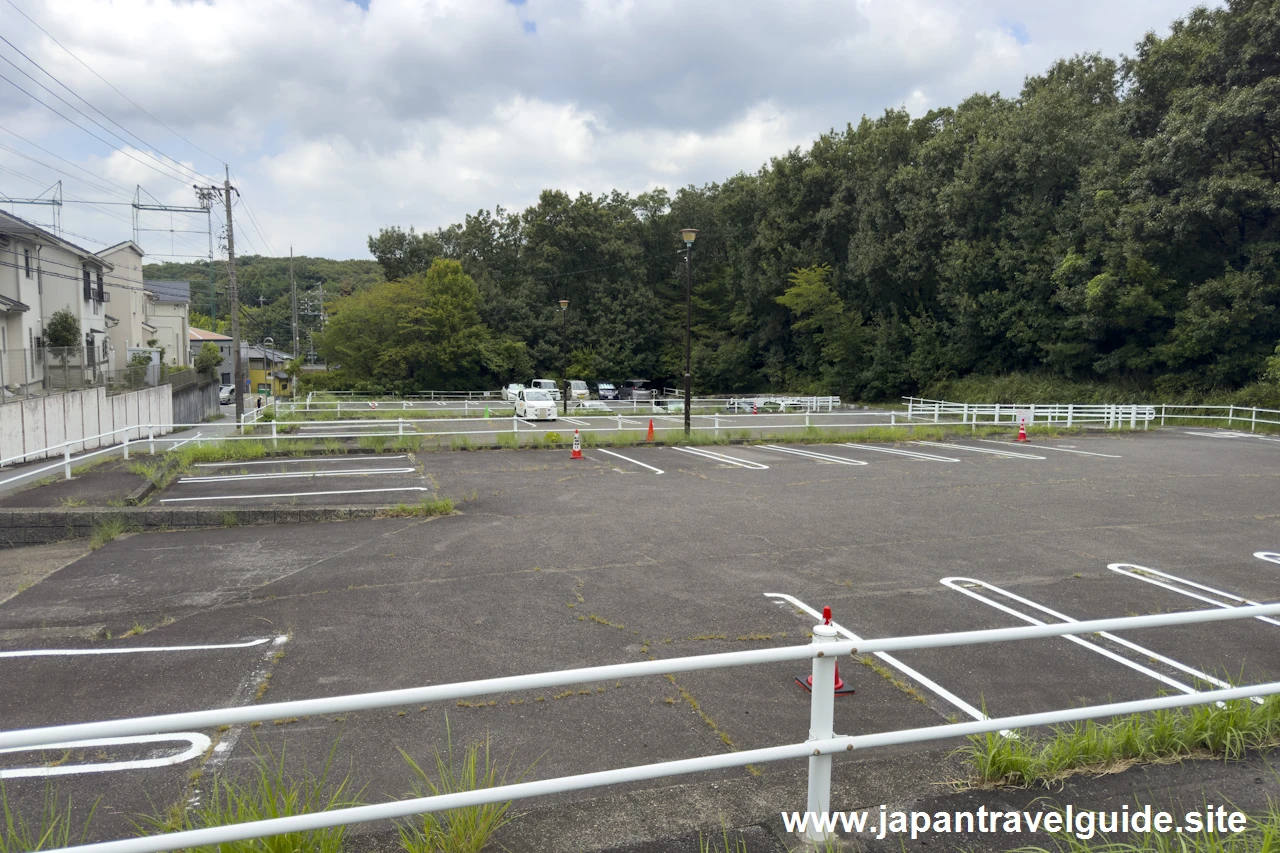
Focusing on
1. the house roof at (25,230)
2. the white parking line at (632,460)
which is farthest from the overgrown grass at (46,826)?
the house roof at (25,230)

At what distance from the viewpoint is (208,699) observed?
204 inches

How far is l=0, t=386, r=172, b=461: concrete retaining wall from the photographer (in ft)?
62.4

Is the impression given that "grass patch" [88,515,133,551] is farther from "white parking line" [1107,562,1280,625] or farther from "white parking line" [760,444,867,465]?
"white parking line" [760,444,867,465]

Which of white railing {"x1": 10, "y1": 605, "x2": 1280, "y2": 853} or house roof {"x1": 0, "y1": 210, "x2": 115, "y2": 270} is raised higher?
house roof {"x1": 0, "y1": 210, "x2": 115, "y2": 270}

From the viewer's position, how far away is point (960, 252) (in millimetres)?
42156

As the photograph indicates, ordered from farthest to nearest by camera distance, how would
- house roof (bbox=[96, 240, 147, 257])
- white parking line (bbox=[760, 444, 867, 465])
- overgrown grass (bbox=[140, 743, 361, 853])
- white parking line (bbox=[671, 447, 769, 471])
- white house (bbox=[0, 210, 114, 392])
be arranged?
house roof (bbox=[96, 240, 147, 257]) → white house (bbox=[0, 210, 114, 392]) → white parking line (bbox=[760, 444, 867, 465]) → white parking line (bbox=[671, 447, 769, 471]) → overgrown grass (bbox=[140, 743, 361, 853])

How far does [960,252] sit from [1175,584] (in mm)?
38119

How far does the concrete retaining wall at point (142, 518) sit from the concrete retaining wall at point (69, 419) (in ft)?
15.7

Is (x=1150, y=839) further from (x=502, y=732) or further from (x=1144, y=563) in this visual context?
(x=1144, y=563)

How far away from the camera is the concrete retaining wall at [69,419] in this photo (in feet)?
62.4

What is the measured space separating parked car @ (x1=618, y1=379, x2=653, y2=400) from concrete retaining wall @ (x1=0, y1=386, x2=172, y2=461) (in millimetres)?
27863

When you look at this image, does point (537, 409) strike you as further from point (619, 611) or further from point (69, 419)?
point (619, 611)

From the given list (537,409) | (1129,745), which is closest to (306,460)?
(537,409)

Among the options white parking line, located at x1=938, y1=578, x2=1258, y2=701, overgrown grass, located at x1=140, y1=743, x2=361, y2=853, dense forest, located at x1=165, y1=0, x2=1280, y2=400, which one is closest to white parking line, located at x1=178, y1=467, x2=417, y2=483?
white parking line, located at x1=938, y1=578, x2=1258, y2=701
